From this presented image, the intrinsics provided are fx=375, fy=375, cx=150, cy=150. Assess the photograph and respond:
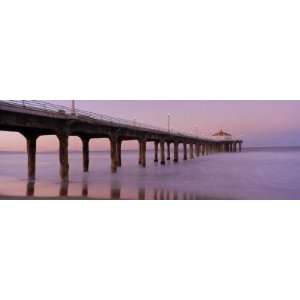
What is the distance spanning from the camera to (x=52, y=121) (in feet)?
46.5

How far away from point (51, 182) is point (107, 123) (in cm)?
485

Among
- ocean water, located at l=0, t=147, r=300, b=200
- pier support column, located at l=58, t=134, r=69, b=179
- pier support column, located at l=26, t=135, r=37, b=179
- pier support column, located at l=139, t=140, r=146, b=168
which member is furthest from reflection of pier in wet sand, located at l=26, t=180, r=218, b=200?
pier support column, located at l=139, t=140, r=146, b=168

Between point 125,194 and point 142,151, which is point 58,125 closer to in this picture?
point 125,194

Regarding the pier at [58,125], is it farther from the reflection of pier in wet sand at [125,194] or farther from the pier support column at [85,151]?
the reflection of pier in wet sand at [125,194]

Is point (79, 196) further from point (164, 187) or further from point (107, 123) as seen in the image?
point (107, 123)

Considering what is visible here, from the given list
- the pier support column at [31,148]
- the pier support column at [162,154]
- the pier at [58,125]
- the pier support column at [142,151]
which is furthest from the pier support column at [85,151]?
the pier support column at [162,154]

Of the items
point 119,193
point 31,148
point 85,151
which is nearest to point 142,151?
point 85,151

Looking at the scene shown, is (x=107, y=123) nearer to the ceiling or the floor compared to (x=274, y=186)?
nearer to the ceiling

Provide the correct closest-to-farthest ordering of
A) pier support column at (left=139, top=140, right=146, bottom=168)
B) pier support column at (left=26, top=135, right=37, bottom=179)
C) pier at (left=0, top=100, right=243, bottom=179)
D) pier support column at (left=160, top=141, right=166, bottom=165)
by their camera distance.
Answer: pier at (left=0, top=100, right=243, bottom=179) < pier support column at (left=26, top=135, right=37, bottom=179) < pier support column at (left=139, top=140, right=146, bottom=168) < pier support column at (left=160, top=141, right=166, bottom=165)

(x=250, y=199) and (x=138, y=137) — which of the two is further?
(x=138, y=137)

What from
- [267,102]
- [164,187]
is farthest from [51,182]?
[267,102]

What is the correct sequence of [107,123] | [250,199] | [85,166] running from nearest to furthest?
[250,199] < [107,123] < [85,166]

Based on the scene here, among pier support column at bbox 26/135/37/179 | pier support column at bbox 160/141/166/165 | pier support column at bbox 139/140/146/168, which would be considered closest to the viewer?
pier support column at bbox 26/135/37/179

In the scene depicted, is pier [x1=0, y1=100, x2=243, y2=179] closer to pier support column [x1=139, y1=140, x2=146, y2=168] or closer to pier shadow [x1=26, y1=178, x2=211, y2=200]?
pier shadow [x1=26, y1=178, x2=211, y2=200]
